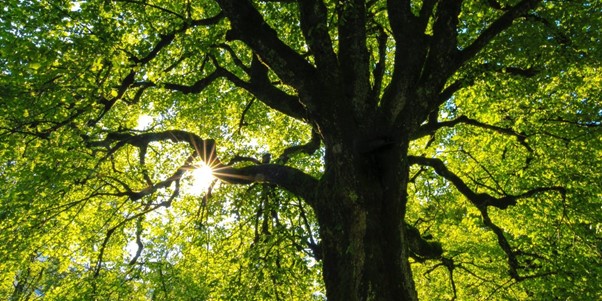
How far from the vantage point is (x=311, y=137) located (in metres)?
11.8

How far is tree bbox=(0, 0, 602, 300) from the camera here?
20.4 ft

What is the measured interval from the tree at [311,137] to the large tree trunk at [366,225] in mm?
27

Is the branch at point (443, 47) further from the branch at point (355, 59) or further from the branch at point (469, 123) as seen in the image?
the branch at point (469, 123)

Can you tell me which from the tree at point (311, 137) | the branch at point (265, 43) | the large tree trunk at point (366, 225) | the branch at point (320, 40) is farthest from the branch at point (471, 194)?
the branch at point (265, 43)

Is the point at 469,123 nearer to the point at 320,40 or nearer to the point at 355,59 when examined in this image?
the point at 355,59

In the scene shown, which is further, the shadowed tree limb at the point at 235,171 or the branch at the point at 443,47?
the shadowed tree limb at the point at 235,171

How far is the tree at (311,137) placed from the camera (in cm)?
620

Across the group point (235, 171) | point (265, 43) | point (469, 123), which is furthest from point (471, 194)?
point (265, 43)

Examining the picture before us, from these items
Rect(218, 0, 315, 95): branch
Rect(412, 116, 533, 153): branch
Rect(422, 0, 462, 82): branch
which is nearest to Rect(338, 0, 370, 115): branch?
Rect(218, 0, 315, 95): branch

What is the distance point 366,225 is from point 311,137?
6.40 m

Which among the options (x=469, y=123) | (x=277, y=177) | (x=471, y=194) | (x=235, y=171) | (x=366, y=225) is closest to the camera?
(x=366, y=225)

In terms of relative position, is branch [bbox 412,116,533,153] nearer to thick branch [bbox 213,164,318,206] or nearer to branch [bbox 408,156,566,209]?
branch [bbox 408,156,566,209]

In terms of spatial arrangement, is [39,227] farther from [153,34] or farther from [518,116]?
[518,116]

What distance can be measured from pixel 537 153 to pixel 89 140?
13600 mm
